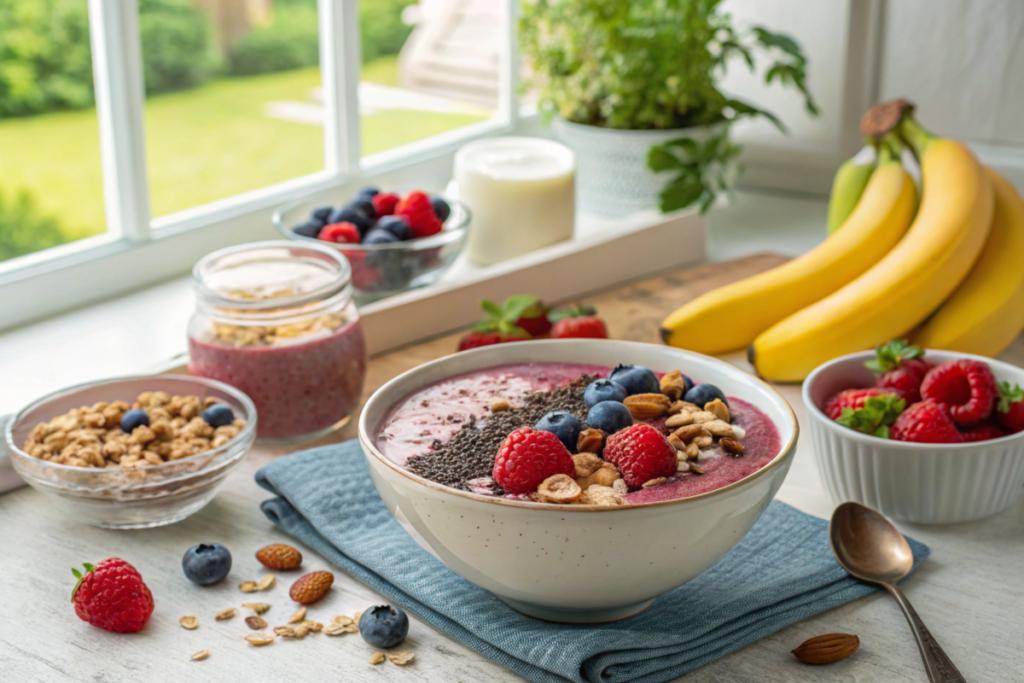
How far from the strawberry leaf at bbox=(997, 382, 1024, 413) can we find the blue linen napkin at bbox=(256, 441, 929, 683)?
6.0 inches

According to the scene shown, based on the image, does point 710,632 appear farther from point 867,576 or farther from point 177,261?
point 177,261

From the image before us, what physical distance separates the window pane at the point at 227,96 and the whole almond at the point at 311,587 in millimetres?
3188

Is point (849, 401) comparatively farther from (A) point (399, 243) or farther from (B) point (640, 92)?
(B) point (640, 92)

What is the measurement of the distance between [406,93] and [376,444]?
153 centimetres

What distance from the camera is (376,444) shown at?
80 centimetres

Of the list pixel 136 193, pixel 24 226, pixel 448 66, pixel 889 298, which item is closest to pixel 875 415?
pixel 889 298

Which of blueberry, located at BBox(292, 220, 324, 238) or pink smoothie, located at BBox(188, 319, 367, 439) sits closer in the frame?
pink smoothie, located at BBox(188, 319, 367, 439)

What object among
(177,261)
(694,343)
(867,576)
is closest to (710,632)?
(867,576)

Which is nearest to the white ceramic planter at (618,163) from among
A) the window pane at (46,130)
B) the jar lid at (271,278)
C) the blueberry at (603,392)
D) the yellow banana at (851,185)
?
the yellow banana at (851,185)

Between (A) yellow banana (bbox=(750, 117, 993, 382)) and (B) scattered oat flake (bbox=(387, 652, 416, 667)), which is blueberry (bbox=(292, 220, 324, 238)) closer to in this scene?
(A) yellow banana (bbox=(750, 117, 993, 382))

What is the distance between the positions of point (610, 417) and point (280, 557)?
1.01 ft

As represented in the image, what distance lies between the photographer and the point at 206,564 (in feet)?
2.79

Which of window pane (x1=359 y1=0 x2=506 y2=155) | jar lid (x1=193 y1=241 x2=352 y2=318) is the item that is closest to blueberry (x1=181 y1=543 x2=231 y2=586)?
jar lid (x1=193 y1=241 x2=352 y2=318)

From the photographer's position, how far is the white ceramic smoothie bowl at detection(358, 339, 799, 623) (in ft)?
2.23
